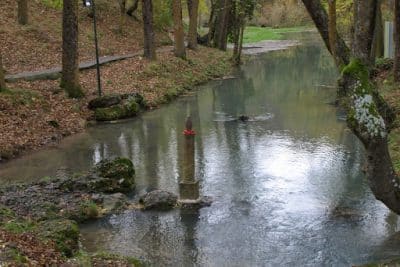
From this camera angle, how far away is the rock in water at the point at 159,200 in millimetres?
10352

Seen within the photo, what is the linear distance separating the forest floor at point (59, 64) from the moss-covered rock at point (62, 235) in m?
6.56

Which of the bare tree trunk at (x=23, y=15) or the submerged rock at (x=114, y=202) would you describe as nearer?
the submerged rock at (x=114, y=202)

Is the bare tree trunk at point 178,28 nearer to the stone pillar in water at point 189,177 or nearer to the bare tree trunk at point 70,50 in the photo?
the bare tree trunk at point 70,50

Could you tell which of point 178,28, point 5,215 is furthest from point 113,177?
point 178,28

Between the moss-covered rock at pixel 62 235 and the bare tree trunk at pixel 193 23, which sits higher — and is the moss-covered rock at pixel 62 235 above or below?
below

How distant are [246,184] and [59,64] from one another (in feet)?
50.6

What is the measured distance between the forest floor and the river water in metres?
0.94

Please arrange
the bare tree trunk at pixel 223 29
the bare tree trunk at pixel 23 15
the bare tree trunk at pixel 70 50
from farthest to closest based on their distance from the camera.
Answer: the bare tree trunk at pixel 223 29, the bare tree trunk at pixel 23 15, the bare tree trunk at pixel 70 50

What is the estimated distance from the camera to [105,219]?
9.88m

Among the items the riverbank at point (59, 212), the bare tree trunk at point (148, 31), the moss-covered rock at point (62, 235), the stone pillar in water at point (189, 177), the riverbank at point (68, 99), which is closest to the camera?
the riverbank at point (59, 212)

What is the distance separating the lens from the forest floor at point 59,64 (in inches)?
623

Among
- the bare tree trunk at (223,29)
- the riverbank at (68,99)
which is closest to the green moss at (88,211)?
the riverbank at (68,99)

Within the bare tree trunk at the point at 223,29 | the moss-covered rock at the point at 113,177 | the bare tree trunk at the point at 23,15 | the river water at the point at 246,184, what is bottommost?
the river water at the point at 246,184

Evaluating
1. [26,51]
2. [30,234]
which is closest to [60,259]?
[30,234]
